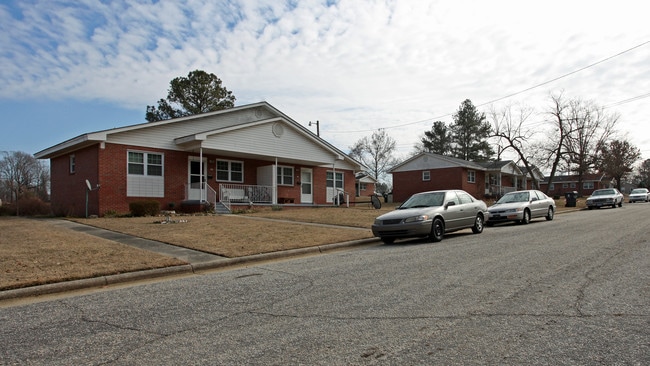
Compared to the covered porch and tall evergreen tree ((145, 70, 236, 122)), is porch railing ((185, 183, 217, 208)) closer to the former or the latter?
the covered porch

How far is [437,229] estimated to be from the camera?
12172mm

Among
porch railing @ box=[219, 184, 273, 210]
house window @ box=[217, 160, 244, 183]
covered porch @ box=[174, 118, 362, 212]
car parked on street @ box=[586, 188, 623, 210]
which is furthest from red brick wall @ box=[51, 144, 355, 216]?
car parked on street @ box=[586, 188, 623, 210]

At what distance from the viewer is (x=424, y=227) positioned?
1170 centimetres

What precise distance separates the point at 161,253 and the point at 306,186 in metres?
19.8

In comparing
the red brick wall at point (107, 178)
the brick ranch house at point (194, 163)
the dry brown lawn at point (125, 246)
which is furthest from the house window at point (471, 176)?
the dry brown lawn at point (125, 246)

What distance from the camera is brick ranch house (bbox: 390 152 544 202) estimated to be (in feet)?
141

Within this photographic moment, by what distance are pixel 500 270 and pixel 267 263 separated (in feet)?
14.9

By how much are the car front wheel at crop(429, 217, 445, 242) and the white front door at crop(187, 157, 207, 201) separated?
13.1 metres

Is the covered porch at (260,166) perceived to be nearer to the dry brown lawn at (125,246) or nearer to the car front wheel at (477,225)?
the dry brown lawn at (125,246)

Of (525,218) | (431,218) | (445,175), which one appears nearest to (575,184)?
(445,175)

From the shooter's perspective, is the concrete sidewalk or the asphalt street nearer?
the asphalt street

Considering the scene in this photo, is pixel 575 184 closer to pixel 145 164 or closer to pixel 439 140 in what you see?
pixel 439 140

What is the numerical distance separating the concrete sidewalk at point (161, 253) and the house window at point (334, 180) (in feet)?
59.6

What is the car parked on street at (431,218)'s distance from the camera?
1175 cm
